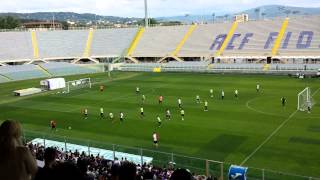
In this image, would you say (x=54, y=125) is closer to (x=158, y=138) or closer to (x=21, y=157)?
(x=158, y=138)

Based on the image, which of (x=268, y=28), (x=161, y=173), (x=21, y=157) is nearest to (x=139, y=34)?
(x=268, y=28)

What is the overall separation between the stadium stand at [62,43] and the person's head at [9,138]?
73.4 meters

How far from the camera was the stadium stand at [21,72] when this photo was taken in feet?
202

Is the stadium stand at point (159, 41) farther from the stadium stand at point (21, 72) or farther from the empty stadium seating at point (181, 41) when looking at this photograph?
the stadium stand at point (21, 72)

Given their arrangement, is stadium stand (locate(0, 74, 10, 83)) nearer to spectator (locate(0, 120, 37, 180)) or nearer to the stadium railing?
the stadium railing

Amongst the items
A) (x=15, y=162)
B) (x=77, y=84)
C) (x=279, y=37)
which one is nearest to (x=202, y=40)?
(x=279, y=37)

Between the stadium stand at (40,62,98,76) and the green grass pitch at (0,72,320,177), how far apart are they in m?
11.1

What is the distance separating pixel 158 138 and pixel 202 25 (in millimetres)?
54511

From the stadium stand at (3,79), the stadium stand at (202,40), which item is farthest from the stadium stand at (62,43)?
the stadium stand at (202,40)

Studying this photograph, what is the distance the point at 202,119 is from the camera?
32.4 m

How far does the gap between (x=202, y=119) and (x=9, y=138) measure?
91.8ft

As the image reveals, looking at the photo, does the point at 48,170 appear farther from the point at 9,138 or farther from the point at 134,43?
the point at 134,43

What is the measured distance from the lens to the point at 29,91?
4831 cm

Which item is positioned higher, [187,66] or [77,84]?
[187,66]
